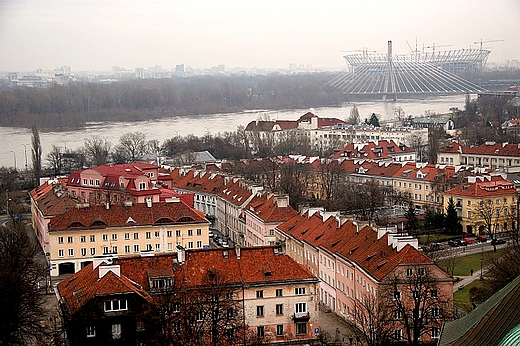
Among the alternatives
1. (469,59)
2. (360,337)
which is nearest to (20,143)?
(360,337)

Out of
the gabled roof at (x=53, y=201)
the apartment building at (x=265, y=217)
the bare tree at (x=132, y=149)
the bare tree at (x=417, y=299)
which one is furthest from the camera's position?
the bare tree at (x=132, y=149)

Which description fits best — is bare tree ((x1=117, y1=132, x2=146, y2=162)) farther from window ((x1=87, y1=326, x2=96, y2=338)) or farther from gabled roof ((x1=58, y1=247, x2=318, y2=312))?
window ((x1=87, y1=326, x2=96, y2=338))

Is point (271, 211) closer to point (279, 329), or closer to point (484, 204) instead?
point (484, 204)

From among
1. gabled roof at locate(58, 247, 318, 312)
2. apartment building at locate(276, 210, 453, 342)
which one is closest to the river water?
apartment building at locate(276, 210, 453, 342)

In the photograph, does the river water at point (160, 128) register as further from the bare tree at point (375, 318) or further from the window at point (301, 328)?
the window at point (301, 328)

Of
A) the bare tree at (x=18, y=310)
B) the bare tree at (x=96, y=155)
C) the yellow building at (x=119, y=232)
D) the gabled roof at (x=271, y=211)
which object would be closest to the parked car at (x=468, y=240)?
the gabled roof at (x=271, y=211)
